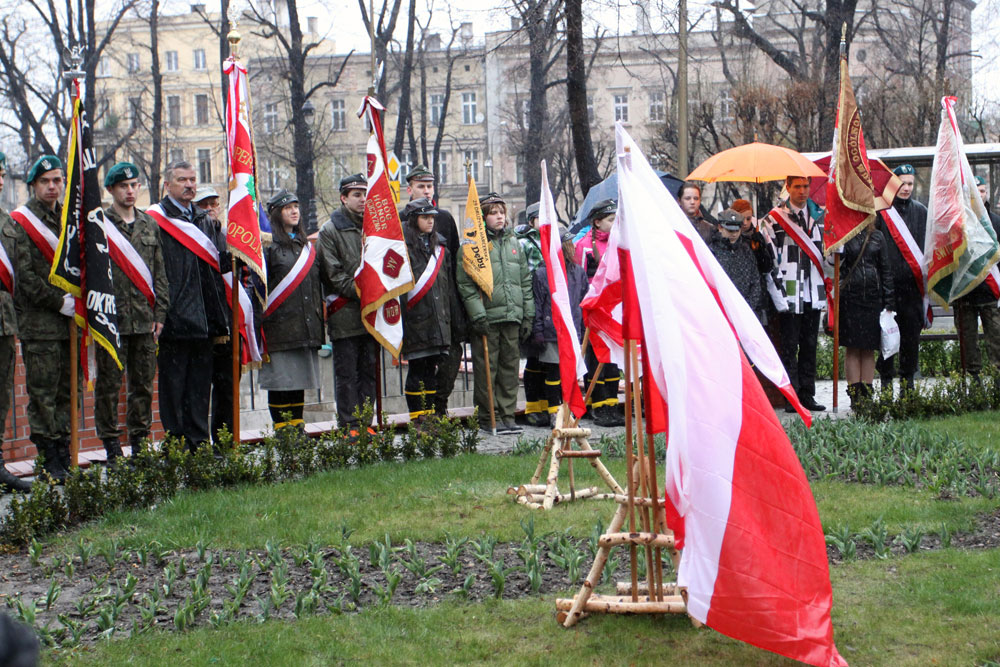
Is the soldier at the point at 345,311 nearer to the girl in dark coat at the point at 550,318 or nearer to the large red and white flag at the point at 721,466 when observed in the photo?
the girl in dark coat at the point at 550,318

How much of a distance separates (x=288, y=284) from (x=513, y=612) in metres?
5.14

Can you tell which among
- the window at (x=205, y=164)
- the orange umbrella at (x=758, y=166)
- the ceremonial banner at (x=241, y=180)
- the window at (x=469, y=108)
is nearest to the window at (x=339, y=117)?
the window at (x=469, y=108)

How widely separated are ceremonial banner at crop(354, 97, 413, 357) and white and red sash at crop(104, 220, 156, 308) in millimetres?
1872

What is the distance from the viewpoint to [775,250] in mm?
12195

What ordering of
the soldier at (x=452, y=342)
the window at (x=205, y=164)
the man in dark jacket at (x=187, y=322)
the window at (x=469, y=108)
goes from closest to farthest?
1. the man in dark jacket at (x=187, y=322)
2. the soldier at (x=452, y=342)
3. the window at (x=469, y=108)
4. the window at (x=205, y=164)

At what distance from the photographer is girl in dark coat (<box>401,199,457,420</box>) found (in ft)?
35.1

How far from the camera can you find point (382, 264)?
988 cm

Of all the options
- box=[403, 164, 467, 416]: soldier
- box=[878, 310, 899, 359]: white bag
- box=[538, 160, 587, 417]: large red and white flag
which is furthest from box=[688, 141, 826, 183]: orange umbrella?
box=[538, 160, 587, 417]: large red and white flag

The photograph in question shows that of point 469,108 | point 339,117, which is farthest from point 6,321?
point 469,108

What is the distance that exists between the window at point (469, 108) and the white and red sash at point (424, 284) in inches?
2272

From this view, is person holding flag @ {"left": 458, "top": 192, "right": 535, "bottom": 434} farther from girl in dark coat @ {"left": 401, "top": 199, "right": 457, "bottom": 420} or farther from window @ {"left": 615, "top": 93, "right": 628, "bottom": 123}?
window @ {"left": 615, "top": 93, "right": 628, "bottom": 123}

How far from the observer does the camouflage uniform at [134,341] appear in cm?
871

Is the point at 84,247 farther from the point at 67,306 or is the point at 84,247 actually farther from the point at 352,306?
the point at 352,306

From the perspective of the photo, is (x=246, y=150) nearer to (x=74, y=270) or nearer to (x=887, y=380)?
(x=74, y=270)
